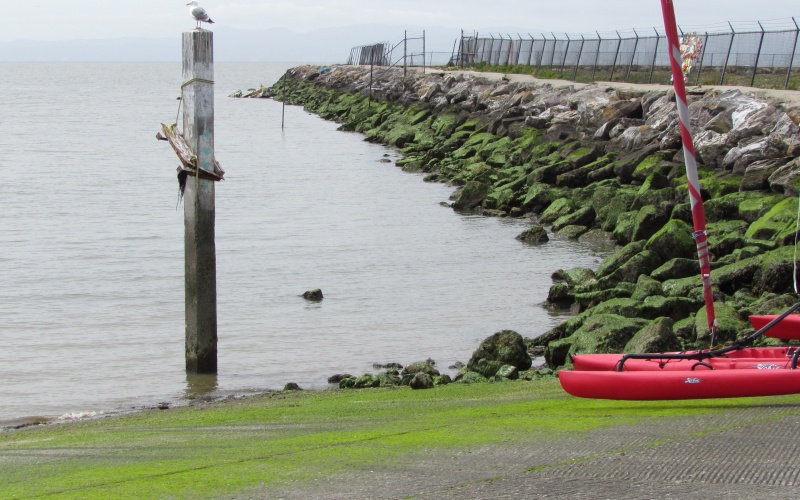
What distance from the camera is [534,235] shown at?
21312mm

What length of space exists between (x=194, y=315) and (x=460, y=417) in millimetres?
4732

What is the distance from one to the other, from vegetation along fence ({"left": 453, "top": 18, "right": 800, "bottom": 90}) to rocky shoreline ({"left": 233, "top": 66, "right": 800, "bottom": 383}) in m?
3.50

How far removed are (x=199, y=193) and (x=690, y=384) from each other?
5986mm

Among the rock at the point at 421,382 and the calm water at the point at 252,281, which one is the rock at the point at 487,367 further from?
A: the calm water at the point at 252,281

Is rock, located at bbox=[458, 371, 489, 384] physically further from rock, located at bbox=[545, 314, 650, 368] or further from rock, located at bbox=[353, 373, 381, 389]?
rock, located at bbox=[545, 314, 650, 368]

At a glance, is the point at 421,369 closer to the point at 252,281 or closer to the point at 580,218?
the point at 252,281

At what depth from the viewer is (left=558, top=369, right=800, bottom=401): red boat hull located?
6.93m

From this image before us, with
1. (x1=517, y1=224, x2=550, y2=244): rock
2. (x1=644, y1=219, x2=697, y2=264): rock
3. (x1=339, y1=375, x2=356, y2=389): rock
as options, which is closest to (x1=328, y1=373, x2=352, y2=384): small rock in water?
(x1=339, y1=375, x2=356, y2=389): rock

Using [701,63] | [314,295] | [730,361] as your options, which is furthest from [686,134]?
[701,63]

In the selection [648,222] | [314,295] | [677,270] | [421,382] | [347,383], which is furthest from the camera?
[648,222]

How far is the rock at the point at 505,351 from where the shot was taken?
11.1 metres

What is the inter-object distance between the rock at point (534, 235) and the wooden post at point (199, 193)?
Result: 11.0 metres

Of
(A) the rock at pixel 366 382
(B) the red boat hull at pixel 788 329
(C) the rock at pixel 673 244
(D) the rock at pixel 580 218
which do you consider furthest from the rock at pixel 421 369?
(D) the rock at pixel 580 218

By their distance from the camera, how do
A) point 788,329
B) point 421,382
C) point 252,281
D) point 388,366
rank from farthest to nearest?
1. point 252,281
2. point 388,366
3. point 421,382
4. point 788,329
